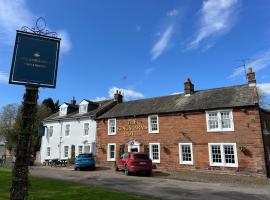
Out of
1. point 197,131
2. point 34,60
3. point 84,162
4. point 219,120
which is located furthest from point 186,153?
point 34,60

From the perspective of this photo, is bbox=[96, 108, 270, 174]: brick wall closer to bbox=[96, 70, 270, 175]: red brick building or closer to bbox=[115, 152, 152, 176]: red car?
bbox=[96, 70, 270, 175]: red brick building

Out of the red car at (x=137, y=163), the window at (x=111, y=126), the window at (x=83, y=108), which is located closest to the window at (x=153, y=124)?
the window at (x=111, y=126)

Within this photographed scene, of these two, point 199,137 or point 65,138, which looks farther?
point 65,138

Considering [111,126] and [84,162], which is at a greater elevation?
[111,126]

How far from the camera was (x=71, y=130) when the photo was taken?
121 ft

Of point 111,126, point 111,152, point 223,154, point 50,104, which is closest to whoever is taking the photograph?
point 223,154

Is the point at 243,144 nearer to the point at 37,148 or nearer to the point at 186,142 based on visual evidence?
the point at 186,142

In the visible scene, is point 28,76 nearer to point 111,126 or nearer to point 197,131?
point 197,131

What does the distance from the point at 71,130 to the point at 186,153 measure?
18.5 meters

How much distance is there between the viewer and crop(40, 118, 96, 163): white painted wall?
3418 centimetres

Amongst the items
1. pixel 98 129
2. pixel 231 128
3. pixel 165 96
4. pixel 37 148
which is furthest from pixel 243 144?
pixel 37 148

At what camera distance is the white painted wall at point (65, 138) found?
34184 millimetres

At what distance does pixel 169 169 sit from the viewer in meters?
25.8

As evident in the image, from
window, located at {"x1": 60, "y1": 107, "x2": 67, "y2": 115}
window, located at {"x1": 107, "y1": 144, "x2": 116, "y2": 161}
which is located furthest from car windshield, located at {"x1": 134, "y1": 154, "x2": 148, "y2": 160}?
window, located at {"x1": 60, "y1": 107, "x2": 67, "y2": 115}
